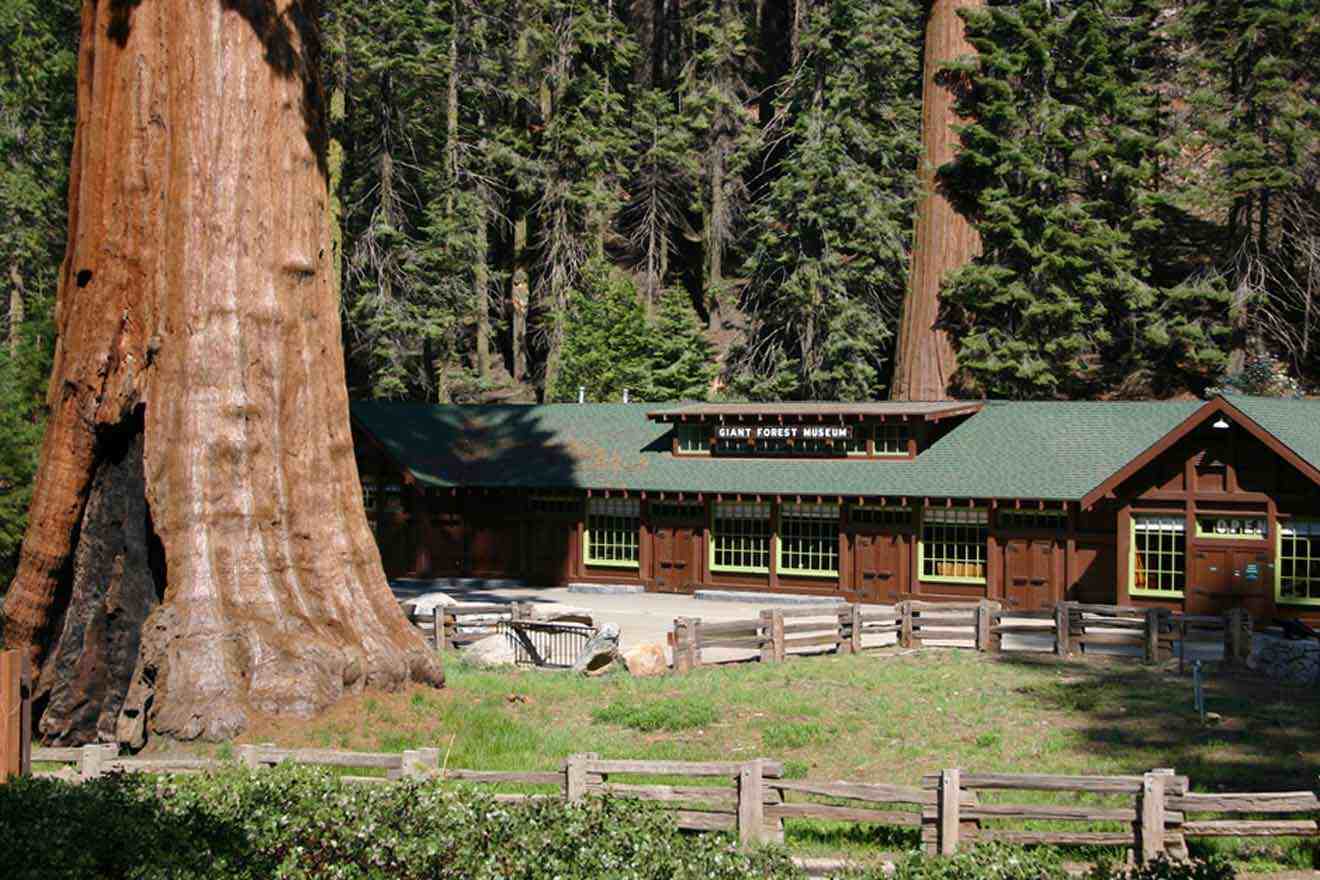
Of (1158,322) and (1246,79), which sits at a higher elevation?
(1246,79)

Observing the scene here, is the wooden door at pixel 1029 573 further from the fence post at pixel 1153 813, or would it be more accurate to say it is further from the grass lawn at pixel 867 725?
the fence post at pixel 1153 813

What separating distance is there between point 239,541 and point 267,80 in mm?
6228

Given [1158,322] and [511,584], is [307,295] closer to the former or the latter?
[511,584]

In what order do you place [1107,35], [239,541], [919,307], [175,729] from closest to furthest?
[175,729], [239,541], [919,307], [1107,35]

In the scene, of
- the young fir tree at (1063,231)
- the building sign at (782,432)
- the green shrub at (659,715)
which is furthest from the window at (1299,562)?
the young fir tree at (1063,231)

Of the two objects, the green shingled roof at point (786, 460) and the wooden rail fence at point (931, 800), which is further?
the green shingled roof at point (786, 460)

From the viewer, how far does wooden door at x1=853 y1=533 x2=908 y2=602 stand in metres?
35.4

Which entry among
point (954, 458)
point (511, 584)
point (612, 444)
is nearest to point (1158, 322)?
point (954, 458)

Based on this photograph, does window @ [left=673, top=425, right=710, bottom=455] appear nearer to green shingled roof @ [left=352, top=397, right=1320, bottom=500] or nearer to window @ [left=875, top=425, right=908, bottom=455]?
green shingled roof @ [left=352, top=397, right=1320, bottom=500]

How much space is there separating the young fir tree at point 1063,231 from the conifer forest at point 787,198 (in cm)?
16

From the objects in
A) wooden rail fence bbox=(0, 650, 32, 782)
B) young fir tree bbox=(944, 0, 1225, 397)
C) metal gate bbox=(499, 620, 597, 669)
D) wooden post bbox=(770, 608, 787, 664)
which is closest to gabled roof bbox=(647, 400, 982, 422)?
young fir tree bbox=(944, 0, 1225, 397)

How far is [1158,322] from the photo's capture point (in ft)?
163

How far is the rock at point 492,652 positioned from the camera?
24.9 metres

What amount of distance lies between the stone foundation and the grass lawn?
1.82ft
